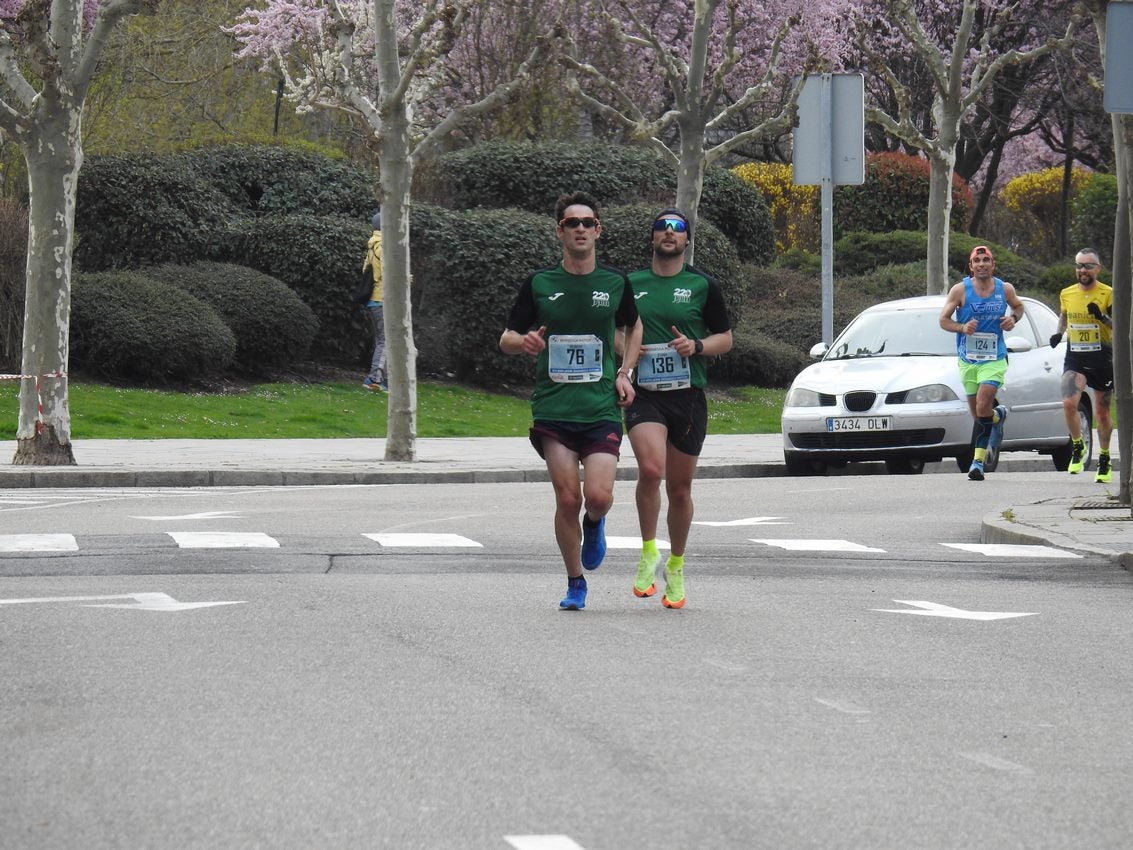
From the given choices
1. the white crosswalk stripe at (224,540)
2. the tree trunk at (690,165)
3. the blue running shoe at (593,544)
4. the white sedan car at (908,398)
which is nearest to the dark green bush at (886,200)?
the tree trunk at (690,165)

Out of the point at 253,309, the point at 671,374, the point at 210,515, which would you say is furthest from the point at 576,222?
the point at 253,309

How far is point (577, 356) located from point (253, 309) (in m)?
17.3

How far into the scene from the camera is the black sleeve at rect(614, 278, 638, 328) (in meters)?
9.71

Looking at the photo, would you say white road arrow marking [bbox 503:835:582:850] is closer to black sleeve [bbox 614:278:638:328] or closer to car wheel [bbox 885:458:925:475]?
black sleeve [bbox 614:278:638:328]

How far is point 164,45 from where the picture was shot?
43.5 m

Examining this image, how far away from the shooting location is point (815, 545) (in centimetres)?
1305

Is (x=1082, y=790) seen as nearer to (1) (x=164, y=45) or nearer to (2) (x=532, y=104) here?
(2) (x=532, y=104)

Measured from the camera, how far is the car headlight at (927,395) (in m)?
19.2

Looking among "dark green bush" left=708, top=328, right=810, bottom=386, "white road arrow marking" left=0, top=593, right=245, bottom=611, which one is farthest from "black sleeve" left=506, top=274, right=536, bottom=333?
"dark green bush" left=708, top=328, right=810, bottom=386

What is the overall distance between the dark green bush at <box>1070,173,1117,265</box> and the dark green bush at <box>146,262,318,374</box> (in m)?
21.0

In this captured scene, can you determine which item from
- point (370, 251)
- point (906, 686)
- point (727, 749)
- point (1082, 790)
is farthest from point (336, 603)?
point (370, 251)

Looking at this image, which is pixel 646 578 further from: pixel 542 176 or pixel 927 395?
pixel 542 176

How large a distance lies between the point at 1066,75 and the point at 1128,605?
42.2 metres

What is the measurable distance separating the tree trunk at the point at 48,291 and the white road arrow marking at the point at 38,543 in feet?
18.9
